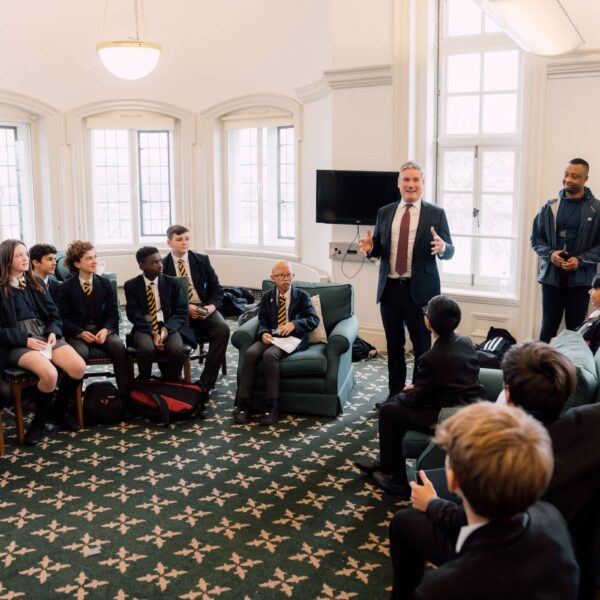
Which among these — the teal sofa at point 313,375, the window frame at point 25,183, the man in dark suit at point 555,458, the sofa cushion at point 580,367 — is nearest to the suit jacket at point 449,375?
the sofa cushion at point 580,367

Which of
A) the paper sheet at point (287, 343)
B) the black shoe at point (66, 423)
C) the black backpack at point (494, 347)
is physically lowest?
the black shoe at point (66, 423)

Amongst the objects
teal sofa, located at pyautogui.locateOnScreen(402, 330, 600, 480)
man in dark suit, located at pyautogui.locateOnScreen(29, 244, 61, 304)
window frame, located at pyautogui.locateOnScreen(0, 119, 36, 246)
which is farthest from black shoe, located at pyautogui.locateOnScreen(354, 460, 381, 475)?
window frame, located at pyautogui.locateOnScreen(0, 119, 36, 246)

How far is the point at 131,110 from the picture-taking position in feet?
30.7

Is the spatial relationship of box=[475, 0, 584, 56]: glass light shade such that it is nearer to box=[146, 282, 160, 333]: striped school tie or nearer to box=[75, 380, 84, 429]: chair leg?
box=[146, 282, 160, 333]: striped school tie

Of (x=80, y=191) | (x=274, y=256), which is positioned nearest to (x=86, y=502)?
(x=274, y=256)

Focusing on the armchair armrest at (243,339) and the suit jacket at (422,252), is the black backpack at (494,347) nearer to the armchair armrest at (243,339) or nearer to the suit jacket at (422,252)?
the suit jacket at (422,252)

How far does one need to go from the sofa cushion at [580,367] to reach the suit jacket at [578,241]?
192 cm

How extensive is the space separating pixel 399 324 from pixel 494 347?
1409mm

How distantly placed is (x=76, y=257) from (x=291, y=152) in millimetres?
4074

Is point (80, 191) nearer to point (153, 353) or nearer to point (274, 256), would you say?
point (274, 256)

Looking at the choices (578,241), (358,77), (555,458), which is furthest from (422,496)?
(358,77)

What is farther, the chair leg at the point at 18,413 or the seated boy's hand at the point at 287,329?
the seated boy's hand at the point at 287,329

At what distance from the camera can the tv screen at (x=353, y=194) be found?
705 centimetres

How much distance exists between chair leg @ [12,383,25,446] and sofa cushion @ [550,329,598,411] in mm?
3412
